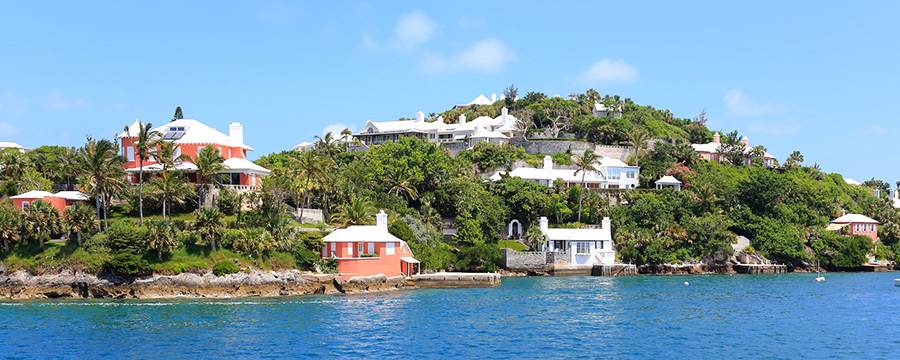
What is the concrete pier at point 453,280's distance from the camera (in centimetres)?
6297

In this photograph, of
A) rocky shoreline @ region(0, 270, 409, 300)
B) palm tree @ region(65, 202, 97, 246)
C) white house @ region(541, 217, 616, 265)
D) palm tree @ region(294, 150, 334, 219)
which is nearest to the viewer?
rocky shoreline @ region(0, 270, 409, 300)

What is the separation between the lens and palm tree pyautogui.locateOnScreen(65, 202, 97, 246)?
5625 centimetres

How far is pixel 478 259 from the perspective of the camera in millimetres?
71312

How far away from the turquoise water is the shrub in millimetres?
3999

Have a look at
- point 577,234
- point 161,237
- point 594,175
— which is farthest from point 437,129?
point 161,237

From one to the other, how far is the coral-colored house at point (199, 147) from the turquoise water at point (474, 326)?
19.7 m

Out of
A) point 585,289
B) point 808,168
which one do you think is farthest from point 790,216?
point 585,289

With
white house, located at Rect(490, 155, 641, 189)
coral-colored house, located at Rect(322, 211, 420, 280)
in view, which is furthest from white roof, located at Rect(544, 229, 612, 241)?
coral-colored house, located at Rect(322, 211, 420, 280)

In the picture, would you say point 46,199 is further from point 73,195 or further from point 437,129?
point 437,129

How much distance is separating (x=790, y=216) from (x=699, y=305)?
4310 centimetres

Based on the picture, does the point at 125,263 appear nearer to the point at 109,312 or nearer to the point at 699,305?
the point at 109,312

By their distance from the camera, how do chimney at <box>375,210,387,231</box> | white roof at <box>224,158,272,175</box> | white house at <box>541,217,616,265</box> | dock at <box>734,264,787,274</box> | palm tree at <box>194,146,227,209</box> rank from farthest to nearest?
dock at <box>734,264,787,274</box> < white house at <box>541,217,616,265</box> < white roof at <box>224,158,272,175</box> < chimney at <box>375,210,387,231</box> < palm tree at <box>194,146,227,209</box>

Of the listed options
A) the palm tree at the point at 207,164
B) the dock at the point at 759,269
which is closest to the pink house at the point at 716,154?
the dock at the point at 759,269

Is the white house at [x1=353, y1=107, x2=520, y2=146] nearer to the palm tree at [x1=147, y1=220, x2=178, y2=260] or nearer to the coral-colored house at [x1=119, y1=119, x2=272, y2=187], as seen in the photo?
the coral-colored house at [x1=119, y1=119, x2=272, y2=187]
